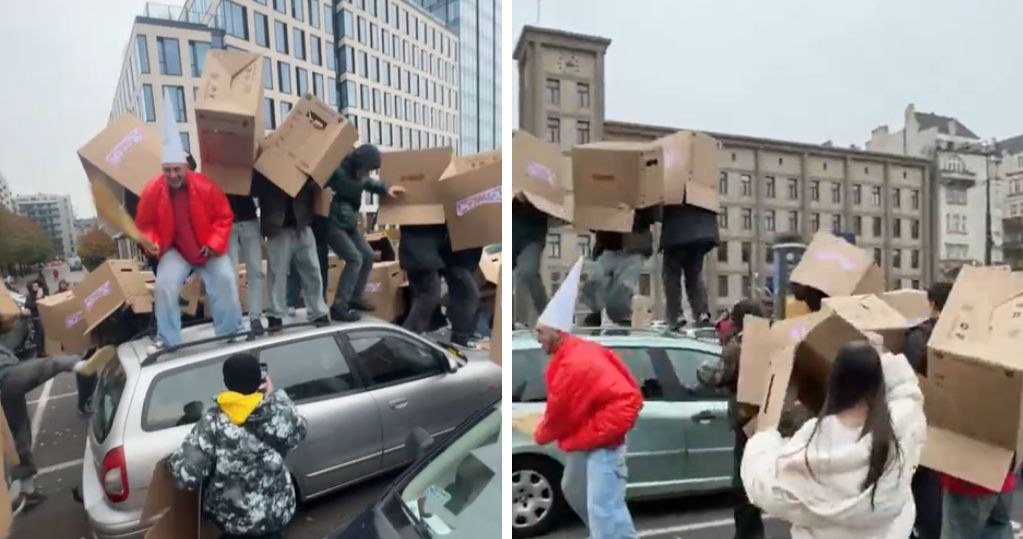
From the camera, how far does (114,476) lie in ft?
4.99

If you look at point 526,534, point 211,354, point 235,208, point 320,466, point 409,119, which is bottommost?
point 526,534

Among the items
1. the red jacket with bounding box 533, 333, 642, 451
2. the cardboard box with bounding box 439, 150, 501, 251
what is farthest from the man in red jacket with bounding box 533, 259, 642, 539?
the cardboard box with bounding box 439, 150, 501, 251

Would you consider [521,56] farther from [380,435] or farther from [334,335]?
[380,435]

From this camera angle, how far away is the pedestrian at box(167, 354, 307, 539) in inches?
61.2

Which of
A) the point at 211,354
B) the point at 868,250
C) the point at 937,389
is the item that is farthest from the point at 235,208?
the point at 937,389

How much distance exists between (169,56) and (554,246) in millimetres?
991

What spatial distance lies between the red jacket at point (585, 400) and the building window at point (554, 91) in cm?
60

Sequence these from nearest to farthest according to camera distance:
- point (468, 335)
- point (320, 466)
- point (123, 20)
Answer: point (123, 20)
point (320, 466)
point (468, 335)

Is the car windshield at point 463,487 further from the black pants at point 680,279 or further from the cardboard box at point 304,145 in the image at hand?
the cardboard box at point 304,145

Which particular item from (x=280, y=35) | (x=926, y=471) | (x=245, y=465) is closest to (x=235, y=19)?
(x=280, y=35)

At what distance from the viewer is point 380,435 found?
175 centimetres

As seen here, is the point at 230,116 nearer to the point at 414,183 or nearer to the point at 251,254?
the point at 251,254

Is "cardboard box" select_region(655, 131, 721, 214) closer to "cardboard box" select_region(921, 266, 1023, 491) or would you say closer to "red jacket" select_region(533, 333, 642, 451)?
"red jacket" select_region(533, 333, 642, 451)

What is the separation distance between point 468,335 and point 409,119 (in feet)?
1.86
